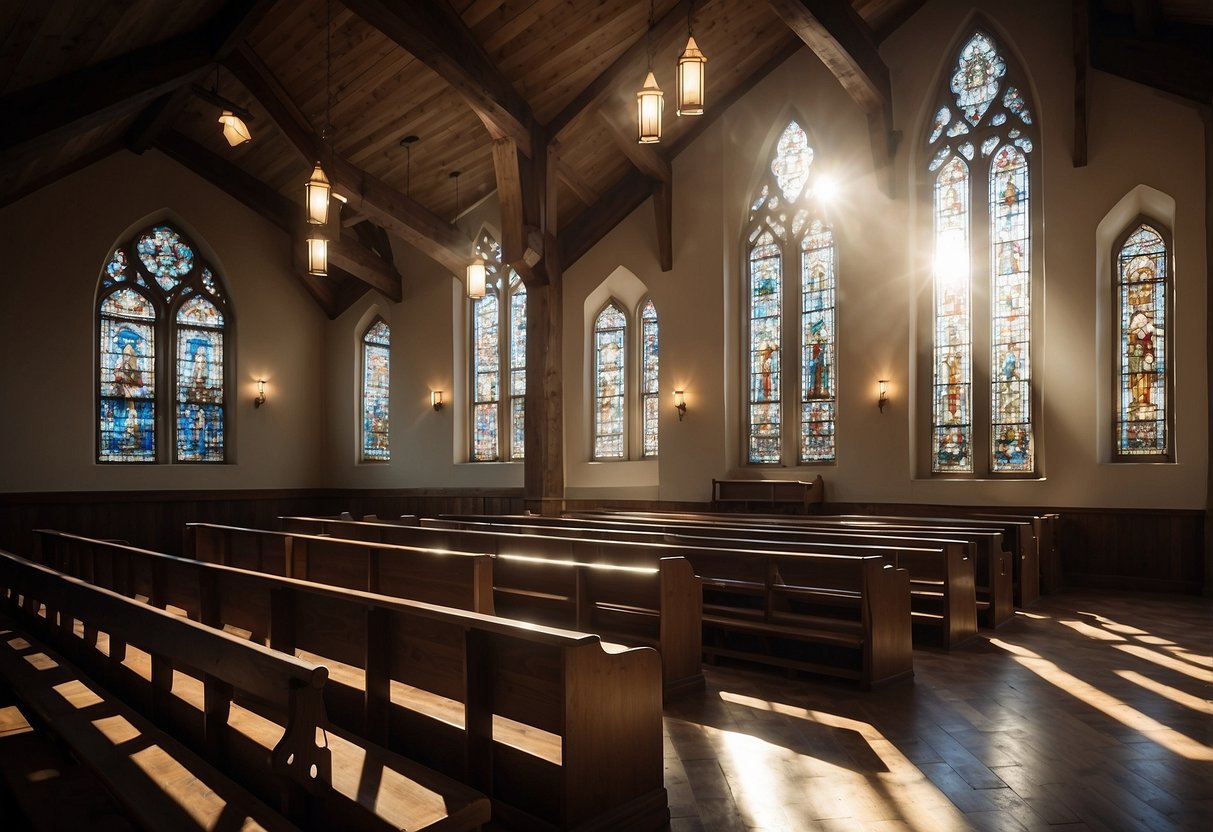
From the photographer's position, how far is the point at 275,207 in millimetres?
12297

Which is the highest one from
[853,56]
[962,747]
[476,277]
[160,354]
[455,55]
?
[853,56]

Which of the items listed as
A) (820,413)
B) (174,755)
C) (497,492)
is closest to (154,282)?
(497,492)

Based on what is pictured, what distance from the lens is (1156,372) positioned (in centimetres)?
792

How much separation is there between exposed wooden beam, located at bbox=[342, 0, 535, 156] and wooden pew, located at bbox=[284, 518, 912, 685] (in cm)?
422

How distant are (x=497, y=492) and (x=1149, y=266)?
8.06 m

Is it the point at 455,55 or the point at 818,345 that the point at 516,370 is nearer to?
the point at 818,345

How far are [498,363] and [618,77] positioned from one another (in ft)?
15.5

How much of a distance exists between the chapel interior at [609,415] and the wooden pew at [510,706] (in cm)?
2

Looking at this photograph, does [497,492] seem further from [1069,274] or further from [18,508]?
[1069,274]

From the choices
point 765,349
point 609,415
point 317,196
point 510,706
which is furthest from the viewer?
point 609,415

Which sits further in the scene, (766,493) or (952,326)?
(766,493)

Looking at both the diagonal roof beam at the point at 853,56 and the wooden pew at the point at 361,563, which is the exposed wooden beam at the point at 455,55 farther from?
the wooden pew at the point at 361,563

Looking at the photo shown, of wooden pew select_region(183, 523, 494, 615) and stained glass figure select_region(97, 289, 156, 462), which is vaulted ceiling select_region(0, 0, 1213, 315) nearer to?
stained glass figure select_region(97, 289, 156, 462)

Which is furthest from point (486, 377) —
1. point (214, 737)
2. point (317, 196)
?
point (214, 737)
